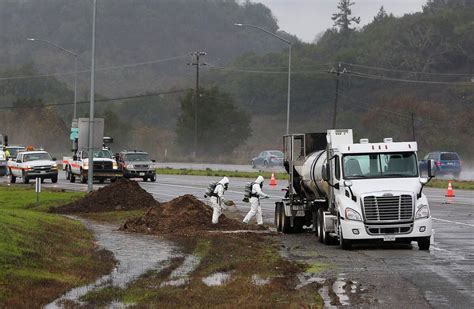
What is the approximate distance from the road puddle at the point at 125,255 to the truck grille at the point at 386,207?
434cm

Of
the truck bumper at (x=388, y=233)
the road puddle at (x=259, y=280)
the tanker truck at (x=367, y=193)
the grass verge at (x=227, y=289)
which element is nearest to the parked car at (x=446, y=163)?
the tanker truck at (x=367, y=193)

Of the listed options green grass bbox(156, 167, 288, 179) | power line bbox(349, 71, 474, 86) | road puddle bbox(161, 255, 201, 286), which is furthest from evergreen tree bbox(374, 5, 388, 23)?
road puddle bbox(161, 255, 201, 286)

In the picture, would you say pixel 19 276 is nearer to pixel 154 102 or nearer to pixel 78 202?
pixel 78 202

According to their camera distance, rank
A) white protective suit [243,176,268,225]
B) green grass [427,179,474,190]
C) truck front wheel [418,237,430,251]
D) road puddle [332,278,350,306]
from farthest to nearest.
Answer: green grass [427,179,474,190] → white protective suit [243,176,268,225] → truck front wheel [418,237,430,251] → road puddle [332,278,350,306]

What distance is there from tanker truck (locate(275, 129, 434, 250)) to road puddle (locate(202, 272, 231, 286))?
5421mm

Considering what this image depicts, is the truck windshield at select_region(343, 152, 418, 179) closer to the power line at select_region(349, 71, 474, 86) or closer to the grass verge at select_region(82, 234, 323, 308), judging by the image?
the grass verge at select_region(82, 234, 323, 308)

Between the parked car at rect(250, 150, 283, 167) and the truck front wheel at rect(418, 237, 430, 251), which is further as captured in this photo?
the parked car at rect(250, 150, 283, 167)

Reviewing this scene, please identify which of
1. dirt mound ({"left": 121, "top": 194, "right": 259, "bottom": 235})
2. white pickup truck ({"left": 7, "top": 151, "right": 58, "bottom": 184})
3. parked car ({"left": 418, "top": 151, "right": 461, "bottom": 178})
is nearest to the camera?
dirt mound ({"left": 121, "top": 194, "right": 259, "bottom": 235})

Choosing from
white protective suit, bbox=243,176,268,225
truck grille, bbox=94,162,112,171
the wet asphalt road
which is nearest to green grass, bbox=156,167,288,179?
truck grille, bbox=94,162,112,171

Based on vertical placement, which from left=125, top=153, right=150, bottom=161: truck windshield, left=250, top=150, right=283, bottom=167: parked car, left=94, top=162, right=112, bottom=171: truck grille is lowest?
left=94, top=162, right=112, bottom=171: truck grille

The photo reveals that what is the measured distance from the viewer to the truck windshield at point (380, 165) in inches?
875

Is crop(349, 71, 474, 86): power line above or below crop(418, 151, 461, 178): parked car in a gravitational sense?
above

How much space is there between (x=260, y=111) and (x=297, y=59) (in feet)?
29.9

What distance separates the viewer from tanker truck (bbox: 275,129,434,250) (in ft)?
69.7
